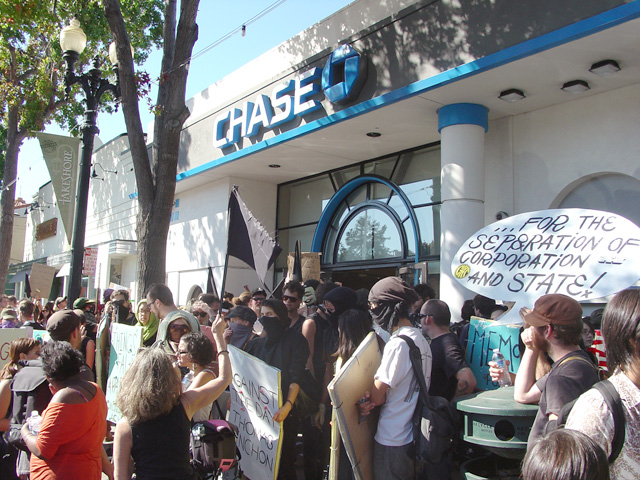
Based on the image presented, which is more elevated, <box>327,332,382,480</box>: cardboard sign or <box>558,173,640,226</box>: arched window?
<box>558,173,640,226</box>: arched window

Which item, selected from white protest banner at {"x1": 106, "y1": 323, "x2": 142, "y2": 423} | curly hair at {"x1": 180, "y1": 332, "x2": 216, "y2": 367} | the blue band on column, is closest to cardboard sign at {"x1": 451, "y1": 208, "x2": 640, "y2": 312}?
curly hair at {"x1": 180, "y1": 332, "x2": 216, "y2": 367}

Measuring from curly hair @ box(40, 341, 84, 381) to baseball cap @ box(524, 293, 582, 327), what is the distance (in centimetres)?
276

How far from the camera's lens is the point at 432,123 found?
10070 millimetres

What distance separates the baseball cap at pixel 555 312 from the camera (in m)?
2.83

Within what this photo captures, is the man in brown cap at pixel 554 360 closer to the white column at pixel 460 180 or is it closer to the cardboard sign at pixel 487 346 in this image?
the cardboard sign at pixel 487 346

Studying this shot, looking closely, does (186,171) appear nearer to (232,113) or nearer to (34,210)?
(232,113)

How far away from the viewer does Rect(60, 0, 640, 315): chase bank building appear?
301 inches

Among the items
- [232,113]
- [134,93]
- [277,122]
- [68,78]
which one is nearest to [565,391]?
[134,93]

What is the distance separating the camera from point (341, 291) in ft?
17.3

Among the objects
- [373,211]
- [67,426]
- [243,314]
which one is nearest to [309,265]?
[373,211]

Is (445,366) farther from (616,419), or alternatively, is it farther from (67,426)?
(67,426)

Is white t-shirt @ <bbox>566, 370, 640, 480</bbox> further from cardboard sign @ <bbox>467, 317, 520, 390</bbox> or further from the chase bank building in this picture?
the chase bank building

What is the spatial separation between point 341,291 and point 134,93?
5133 millimetres

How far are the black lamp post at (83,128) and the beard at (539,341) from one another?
23.2 feet
